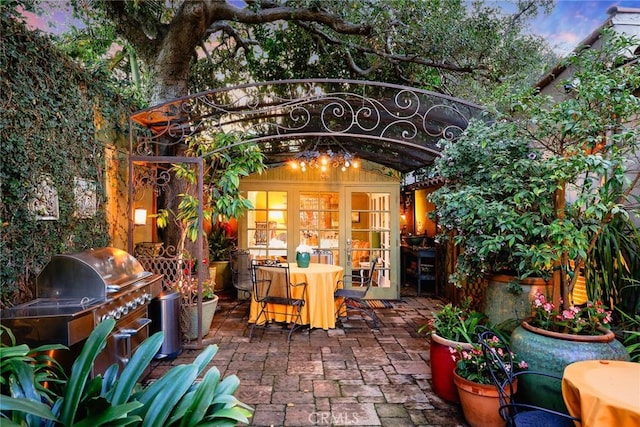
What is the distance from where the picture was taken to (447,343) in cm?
296

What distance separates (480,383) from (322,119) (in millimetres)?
2753

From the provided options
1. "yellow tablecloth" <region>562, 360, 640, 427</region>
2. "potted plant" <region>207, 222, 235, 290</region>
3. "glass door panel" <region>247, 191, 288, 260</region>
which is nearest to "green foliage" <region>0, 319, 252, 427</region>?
"yellow tablecloth" <region>562, 360, 640, 427</region>

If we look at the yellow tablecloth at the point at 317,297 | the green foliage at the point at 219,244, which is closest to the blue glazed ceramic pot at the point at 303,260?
the yellow tablecloth at the point at 317,297

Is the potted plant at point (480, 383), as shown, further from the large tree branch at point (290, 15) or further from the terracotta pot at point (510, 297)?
the large tree branch at point (290, 15)

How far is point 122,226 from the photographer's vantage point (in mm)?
4398

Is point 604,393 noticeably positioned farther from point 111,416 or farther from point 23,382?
point 23,382

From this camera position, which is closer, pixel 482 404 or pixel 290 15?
pixel 482 404

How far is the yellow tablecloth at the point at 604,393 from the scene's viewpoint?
162cm

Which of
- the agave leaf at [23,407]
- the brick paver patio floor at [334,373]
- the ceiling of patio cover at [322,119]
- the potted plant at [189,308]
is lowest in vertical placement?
the brick paver patio floor at [334,373]

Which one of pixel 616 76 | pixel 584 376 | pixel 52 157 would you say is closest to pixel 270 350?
pixel 52 157

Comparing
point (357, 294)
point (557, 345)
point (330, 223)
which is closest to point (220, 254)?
point (330, 223)

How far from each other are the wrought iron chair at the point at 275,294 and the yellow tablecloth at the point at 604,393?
328 cm

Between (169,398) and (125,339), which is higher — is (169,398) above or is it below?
above

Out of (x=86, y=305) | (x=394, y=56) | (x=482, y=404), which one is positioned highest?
(x=394, y=56)
